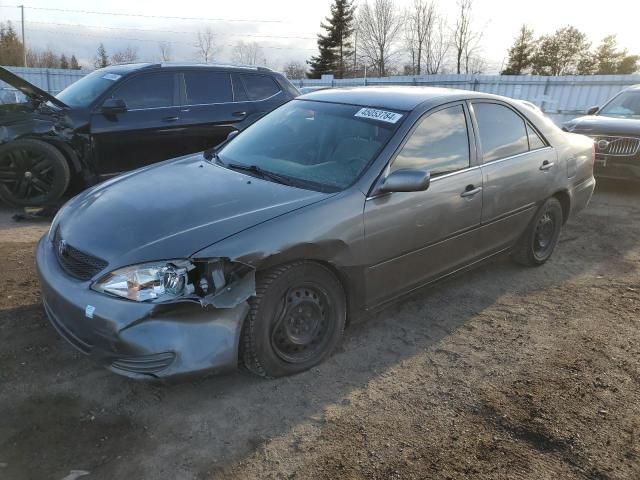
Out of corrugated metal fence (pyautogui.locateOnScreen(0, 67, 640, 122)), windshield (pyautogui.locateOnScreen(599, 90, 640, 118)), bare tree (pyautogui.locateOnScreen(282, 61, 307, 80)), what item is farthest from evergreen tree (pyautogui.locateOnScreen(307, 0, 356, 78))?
windshield (pyautogui.locateOnScreen(599, 90, 640, 118))

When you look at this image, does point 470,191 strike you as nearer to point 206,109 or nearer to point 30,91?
point 206,109

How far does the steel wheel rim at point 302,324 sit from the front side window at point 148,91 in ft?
15.1

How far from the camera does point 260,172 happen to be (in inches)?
137

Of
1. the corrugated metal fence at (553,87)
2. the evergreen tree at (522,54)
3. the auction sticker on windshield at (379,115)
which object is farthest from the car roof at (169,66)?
the evergreen tree at (522,54)

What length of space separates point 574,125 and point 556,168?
4320 mm

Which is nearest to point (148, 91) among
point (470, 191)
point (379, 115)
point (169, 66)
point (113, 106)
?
point (169, 66)

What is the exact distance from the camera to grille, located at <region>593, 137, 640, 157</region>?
7.58 meters

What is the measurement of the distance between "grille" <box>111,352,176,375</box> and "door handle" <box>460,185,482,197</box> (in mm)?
2329

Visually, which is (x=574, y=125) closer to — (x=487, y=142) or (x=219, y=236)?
(x=487, y=142)

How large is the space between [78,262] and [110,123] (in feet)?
13.0

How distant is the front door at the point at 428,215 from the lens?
3246mm

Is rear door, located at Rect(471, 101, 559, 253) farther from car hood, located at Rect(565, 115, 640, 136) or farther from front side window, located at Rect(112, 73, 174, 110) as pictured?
front side window, located at Rect(112, 73, 174, 110)

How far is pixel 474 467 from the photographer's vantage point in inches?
93.5

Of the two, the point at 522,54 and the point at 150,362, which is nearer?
the point at 150,362
